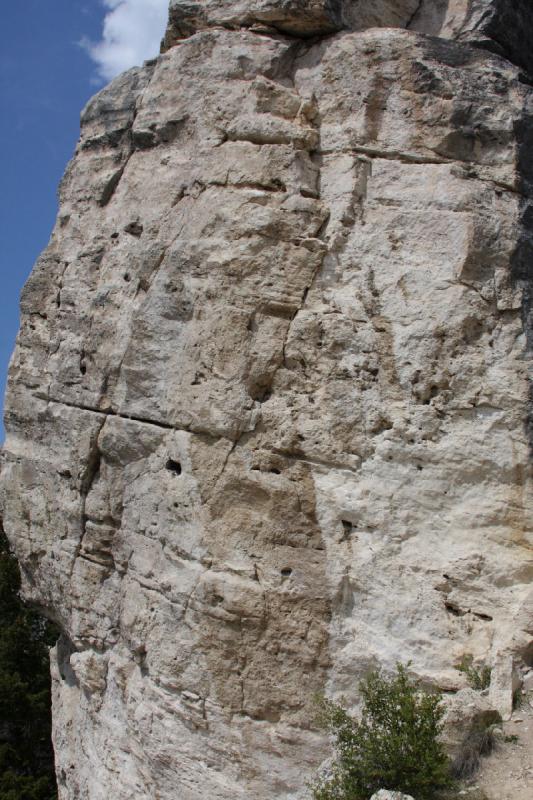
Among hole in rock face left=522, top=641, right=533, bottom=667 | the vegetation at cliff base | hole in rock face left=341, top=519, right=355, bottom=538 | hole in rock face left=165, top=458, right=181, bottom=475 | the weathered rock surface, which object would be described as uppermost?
hole in rock face left=165, top=458, right=181, bottom=475

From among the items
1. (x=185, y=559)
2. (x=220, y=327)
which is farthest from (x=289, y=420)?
(x=185, y=559)

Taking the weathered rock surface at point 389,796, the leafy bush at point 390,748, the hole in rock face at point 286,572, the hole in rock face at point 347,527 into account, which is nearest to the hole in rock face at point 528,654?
the leafy bush at point 390,748

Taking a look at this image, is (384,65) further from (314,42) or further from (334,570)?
(334,570)

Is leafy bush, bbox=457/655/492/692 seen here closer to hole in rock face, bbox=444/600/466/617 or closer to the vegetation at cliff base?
hole in rock face, bbox=444/600/466/617

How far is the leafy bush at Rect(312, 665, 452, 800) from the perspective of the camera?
547 centimetres

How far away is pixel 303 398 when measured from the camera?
275 inches

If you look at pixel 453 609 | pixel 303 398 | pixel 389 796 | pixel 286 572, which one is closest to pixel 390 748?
pixel 389 796

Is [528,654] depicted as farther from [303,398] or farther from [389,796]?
[303,398]

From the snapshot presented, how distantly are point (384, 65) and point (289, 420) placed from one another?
3.45m

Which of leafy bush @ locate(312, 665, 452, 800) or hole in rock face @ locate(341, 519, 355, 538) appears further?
hole in rock face @ locate(341, 519, 355, 538)

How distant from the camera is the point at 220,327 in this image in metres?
7.11

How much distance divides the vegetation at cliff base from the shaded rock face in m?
5.70

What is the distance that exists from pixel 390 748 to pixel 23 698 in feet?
33.6

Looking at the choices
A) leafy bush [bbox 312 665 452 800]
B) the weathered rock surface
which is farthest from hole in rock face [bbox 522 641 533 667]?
the weathered rock surface
